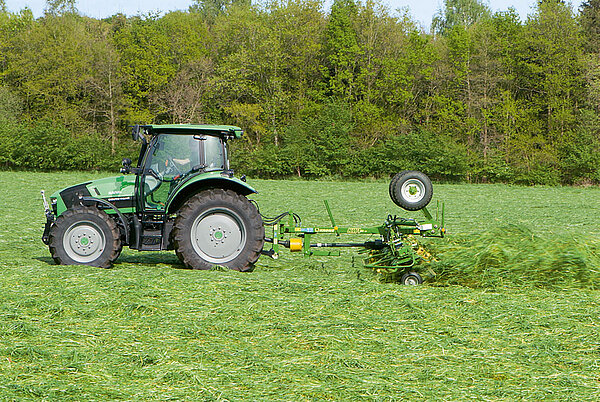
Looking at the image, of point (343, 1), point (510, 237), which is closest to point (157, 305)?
point (510, 237)

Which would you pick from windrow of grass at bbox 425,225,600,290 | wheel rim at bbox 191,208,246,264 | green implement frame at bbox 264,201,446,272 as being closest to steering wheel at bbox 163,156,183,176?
wheel rim at bbox 191,208,246,264

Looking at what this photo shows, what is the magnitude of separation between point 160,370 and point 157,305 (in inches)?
61.1

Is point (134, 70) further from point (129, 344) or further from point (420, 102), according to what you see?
point (129, 344)

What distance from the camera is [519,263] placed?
6859 mm

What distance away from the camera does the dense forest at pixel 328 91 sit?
38.6 meters

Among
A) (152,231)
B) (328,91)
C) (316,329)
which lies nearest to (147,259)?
(152,231)

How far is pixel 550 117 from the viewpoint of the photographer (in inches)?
1588

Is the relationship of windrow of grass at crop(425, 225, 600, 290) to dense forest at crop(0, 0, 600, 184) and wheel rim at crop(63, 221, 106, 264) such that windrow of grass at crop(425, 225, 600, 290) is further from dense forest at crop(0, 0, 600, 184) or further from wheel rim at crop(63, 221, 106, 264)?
dense forest at crop(0, 0, 600, 184)

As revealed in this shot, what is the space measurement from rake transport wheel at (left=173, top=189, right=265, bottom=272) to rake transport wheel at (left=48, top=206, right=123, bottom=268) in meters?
0.80

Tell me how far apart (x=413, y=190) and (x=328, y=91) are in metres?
37.2

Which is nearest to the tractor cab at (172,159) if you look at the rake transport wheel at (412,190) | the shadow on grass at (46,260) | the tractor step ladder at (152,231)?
the tractor step ladder at (152,231)

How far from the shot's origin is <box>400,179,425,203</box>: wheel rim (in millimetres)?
7785

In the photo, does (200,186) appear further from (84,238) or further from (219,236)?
(84,238)

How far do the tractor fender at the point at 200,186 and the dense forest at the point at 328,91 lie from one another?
31.4 m
